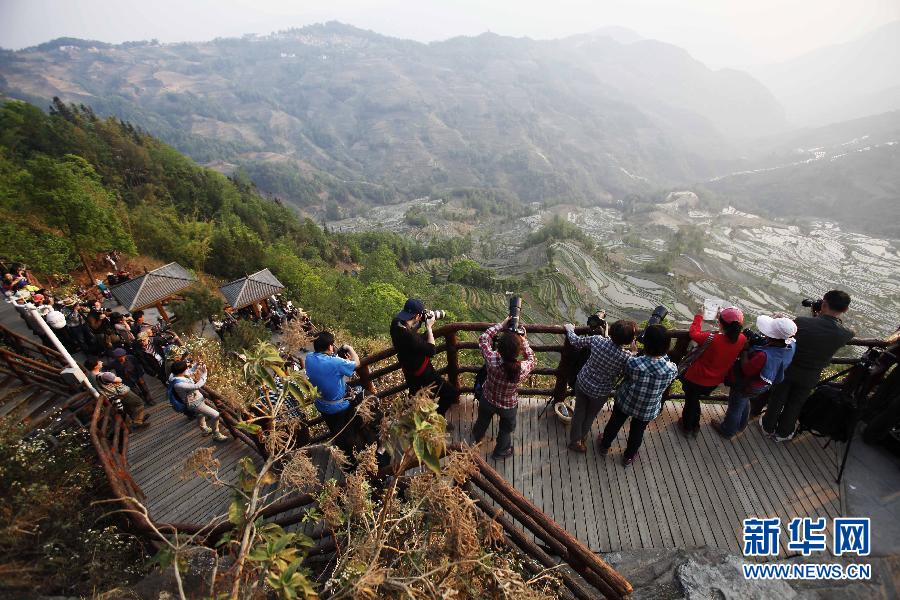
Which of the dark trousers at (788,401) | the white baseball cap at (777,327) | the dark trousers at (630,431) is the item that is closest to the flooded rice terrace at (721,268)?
the dark trousers at (788,401)

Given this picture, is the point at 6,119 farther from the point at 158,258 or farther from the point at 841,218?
the point at 841,218

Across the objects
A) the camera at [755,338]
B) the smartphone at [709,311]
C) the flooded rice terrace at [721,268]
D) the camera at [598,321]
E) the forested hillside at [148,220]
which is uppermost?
the smartphone at [709,311]

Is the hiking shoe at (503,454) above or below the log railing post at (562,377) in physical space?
below

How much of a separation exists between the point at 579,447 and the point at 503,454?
31.4 inches

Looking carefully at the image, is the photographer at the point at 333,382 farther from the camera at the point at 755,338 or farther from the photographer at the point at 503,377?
the camera at the point at 755,338

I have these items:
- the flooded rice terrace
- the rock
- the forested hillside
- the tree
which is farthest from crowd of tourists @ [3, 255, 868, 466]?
the flooded rice terrace

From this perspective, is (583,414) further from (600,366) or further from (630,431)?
(600,366)

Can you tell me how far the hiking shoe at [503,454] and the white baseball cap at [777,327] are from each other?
8.75 feet

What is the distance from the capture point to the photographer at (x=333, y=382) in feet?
11.5

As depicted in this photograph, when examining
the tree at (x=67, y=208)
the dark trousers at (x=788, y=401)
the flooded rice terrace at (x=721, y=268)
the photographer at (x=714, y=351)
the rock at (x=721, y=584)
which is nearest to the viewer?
the rock at (x=721, y=584)

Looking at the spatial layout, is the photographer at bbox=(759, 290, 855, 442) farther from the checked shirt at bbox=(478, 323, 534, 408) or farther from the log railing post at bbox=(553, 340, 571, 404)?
the checked shirt at bbox=(478, 323, 534, 408)

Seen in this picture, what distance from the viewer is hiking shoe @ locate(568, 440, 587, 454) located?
4039 millimetres

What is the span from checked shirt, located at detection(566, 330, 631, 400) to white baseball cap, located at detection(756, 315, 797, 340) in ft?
4.63

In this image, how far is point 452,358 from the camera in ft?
14.0
